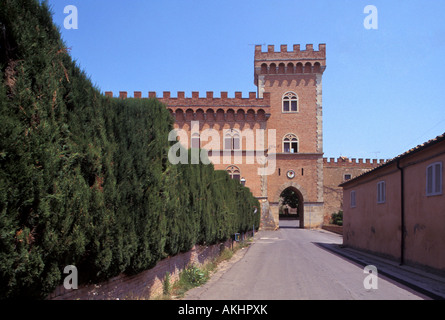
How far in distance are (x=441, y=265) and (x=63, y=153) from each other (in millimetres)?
11024

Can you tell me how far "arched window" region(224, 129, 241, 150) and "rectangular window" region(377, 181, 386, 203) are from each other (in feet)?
94.6

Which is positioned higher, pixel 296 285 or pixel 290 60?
pixel 290 60

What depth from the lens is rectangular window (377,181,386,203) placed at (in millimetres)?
16844

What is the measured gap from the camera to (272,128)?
47438mm

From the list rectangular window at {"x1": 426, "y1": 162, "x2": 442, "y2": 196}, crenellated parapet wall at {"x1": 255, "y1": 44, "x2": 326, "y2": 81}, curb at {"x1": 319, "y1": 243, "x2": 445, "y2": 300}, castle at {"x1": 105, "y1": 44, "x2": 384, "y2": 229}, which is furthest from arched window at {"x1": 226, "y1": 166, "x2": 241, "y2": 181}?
rectangular window at {"x1": 426, "y1": 162, "x2": 442, "y2": 196}

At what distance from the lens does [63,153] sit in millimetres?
4637

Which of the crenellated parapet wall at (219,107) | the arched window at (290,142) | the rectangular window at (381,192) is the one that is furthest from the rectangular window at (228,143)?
the rectangular window at (381,192)

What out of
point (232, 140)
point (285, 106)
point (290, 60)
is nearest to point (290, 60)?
point (290, 60)

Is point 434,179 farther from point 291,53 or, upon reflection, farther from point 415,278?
point 291,53

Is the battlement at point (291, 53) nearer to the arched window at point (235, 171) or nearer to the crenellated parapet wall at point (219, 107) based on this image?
the crenellated parapet wall at point (219, 107)

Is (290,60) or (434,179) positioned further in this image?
(290,60)

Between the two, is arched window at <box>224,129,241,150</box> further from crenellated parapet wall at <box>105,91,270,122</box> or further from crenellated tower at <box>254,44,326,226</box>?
crenellated tower at <box>254,44,326,226</box>

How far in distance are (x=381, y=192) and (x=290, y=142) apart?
30.3 meters
